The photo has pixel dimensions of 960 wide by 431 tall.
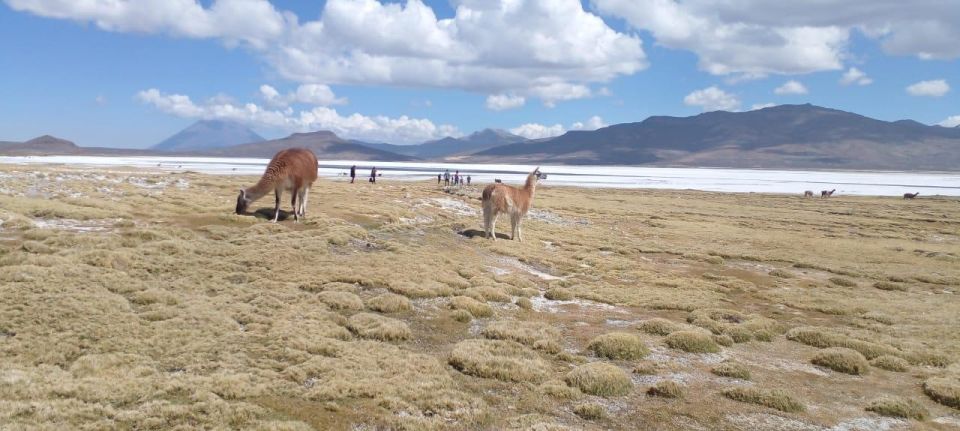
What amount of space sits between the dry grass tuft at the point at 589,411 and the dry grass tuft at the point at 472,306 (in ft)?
19.7

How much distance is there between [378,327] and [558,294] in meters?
7.53

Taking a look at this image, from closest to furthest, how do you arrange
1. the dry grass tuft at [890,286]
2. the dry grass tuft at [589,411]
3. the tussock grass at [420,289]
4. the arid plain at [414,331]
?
1. the arid plain at [414,331]
2. the dry grass tuft at [589,411]
3. the tussock grass at [420,289]
4. the dry grass tuft at [890,286]

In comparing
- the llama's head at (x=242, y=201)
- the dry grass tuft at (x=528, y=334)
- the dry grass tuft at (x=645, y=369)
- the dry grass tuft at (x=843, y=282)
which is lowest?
the dry grass tuft at (x=843, y=282)

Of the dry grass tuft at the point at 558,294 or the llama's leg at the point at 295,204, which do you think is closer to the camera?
the dry grass tuft at the point at 558,294


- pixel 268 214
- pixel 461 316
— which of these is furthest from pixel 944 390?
pixel 268 214

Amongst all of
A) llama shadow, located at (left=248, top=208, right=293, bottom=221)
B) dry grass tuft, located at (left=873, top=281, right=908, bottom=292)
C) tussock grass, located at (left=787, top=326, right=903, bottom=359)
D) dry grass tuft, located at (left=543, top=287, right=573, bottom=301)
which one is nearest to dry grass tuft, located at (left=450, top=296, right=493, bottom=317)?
Result: dry grass tuft, located at (left=543, top=287, right=573, bottom=301)

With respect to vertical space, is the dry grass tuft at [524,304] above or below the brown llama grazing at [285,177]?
below

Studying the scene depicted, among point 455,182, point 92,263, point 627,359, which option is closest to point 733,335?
point 627,359

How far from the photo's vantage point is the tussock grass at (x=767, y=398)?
9.91 m

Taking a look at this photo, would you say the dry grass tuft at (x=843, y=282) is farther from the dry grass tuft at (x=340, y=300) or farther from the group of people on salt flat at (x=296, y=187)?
the dry grass tuft at (x=340, y=300)

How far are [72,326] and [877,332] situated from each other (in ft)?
66.8

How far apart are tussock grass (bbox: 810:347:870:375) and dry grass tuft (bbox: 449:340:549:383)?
675cm

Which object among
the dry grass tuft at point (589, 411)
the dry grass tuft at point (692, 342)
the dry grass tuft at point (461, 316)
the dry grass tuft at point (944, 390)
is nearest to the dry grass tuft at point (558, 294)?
the dry grass tuft at point (461, 316)

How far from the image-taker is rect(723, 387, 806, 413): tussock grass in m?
9.91
